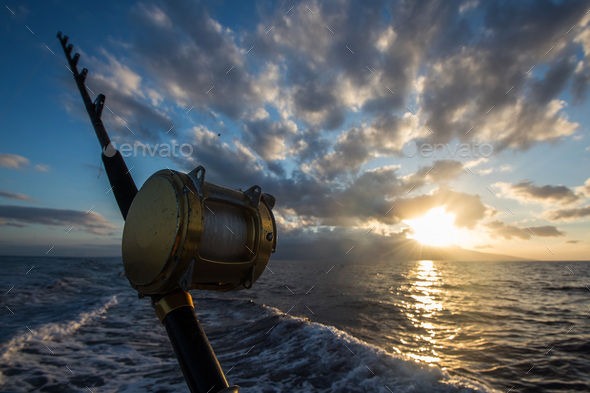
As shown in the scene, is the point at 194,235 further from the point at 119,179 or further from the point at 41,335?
the point at 41,335

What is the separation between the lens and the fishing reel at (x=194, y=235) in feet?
3.77

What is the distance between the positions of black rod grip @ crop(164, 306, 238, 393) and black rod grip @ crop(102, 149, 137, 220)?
30.7 inches

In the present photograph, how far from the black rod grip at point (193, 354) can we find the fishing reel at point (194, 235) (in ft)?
0.41

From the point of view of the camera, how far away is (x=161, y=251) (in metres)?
1.16

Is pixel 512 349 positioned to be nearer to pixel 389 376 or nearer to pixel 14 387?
pixel 389 376

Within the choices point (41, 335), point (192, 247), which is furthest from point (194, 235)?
point (41, 335)

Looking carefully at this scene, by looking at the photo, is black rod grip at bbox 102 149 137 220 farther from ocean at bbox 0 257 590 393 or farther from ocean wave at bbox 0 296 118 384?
ocean wave at bbox 0 296 118 384

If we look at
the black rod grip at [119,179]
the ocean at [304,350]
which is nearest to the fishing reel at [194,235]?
the black rod grip at [119,179]

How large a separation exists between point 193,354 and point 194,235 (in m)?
0.44

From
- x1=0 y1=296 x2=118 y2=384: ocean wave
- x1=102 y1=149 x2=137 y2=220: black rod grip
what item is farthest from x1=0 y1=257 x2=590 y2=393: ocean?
x1=102 y1=149 x2=137 y2=220: black rod grip

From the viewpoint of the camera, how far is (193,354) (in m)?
1.10

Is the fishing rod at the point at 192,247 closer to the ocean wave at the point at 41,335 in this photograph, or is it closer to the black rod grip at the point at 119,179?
the black rod grip at the point at 119,179

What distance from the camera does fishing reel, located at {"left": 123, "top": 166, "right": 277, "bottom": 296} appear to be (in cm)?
115

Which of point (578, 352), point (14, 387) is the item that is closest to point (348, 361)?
point (14, 387)
